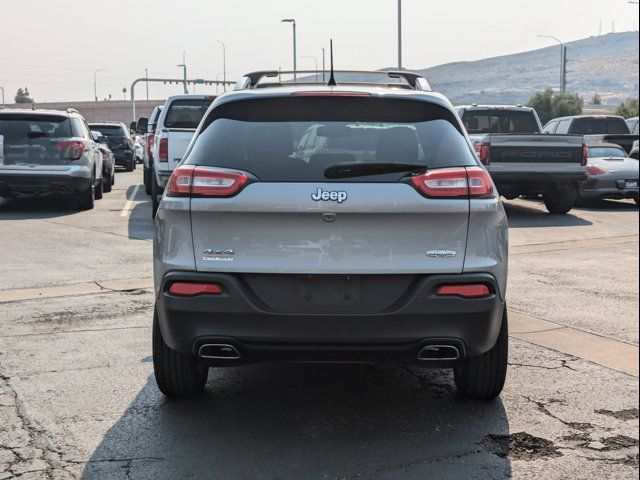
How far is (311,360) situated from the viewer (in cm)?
400

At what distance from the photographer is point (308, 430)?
423 cm

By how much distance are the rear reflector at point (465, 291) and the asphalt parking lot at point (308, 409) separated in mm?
732

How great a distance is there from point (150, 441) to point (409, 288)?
1.47 metres

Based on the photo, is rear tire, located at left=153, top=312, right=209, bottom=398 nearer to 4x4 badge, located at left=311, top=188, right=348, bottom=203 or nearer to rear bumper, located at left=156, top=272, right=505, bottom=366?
rear bumper, located at left=156, top=272, right=505, bottom=366

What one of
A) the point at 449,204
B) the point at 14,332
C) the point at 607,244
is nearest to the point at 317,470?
the point at 449,204

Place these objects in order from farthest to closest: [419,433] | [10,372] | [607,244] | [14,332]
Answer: [607,244], [14,332], [10,372], [419,433]

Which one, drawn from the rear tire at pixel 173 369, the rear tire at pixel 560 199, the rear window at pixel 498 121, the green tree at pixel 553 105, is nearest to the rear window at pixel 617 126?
the rear window at pixel 498 121

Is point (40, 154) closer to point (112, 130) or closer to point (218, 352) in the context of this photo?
point (218, 352)

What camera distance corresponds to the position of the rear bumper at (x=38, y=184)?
559 inches

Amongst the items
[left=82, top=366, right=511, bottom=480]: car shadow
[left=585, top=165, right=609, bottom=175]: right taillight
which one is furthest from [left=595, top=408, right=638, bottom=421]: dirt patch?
[left=585, top=165, right=609, bottom=175]: right taillight

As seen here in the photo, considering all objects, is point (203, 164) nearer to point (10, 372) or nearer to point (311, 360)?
point (311, 360)

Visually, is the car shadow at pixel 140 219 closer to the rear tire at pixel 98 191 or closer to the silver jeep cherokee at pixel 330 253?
the rear tire at pixel 98 191

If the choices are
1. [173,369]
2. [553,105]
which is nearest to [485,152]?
[173,369]

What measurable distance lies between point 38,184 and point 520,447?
39.2 feet
